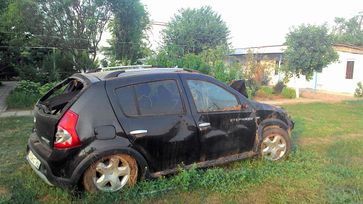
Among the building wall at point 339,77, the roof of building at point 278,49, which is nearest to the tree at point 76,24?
the roof of building at point 278,49

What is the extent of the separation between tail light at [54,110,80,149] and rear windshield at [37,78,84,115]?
261mm

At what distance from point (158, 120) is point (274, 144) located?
7.14 feet

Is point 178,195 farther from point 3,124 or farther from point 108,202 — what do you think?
point 3,124

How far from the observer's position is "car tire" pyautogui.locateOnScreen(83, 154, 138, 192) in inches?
158

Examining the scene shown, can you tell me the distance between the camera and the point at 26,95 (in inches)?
472

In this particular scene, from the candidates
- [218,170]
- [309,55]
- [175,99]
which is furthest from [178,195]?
[309,55]

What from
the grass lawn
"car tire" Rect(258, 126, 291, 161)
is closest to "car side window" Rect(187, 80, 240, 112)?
"car tire" Rect(258, 126, 291, 161)

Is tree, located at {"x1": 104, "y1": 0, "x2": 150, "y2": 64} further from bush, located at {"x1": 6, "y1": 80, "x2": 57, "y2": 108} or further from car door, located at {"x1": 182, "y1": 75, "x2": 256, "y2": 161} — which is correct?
car door, located at {"x1": 182, "y1": 75, "x2": 256, "y2": 161}

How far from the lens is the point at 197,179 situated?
4.45 m

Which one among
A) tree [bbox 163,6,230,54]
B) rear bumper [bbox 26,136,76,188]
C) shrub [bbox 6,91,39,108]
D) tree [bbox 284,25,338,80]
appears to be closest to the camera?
rear bumper [bbox 26,136,76,188]

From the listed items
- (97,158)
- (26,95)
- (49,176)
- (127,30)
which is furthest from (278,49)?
(49,176)

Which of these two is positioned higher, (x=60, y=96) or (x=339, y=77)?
(x=339, y=77)

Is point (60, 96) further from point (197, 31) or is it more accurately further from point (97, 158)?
point (197, 31)

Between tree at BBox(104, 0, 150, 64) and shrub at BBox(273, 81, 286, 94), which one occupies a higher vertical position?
tree at BBox(104, 0, 150, 64)
